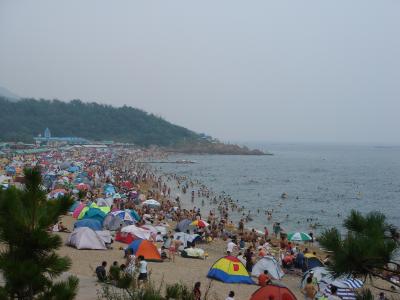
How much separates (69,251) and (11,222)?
9.55 metres

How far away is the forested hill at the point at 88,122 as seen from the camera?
387 feet

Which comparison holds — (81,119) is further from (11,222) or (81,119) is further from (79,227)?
(11,222)

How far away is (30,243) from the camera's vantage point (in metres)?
4.44

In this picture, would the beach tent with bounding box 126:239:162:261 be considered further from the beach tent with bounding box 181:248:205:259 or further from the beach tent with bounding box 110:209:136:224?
the beach tent with bounding box 110:209:136:224

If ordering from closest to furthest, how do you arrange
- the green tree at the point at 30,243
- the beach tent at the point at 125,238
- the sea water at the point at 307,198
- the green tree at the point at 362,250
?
1. the green tree at the point at 362,250
2. the green tree at the point at 30,243
3. the beach tent at the point at 125,238
4. the sea water at the point at 307,198

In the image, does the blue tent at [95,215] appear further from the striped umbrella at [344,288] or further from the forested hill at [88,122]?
the forested hill at [88,122]

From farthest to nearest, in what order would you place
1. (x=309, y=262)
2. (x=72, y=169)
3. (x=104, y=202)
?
(x=72, y=169) < (x=104, y=202) < (x=309, y=262)

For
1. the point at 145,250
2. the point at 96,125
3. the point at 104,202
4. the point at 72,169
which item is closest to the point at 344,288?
the point at 145,250

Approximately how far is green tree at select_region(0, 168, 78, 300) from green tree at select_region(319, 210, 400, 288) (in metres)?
2.74

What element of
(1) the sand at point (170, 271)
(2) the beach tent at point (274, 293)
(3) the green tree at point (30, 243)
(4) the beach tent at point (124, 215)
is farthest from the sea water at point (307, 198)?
(3) the green tree at point (30, 243)

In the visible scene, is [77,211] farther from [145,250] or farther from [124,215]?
[145,250]

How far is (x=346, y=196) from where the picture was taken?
44.7 metres

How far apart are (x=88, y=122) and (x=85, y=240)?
123617 millimetres

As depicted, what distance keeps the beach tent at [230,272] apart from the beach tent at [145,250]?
2315 millimetres
